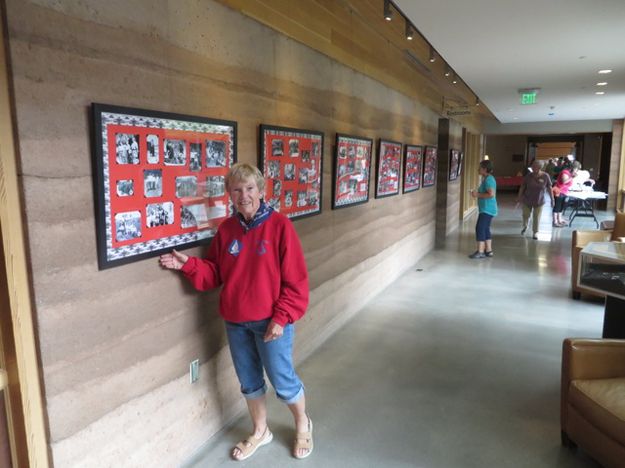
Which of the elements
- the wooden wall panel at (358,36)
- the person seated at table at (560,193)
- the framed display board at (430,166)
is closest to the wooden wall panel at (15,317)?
the wooden wall panel at (358,36)

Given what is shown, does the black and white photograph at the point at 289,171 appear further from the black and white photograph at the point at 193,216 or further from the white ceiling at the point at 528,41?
the white ceiling at the point at 528,41

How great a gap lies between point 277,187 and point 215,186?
2.39 feet

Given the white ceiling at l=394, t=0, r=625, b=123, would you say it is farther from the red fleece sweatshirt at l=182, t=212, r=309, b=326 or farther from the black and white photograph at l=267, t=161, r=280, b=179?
the red fleece sweatshirt at l=182, t=212, r=309, b=326

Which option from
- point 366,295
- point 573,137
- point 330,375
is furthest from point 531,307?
point 573,137

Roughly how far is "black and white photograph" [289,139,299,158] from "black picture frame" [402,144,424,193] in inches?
127

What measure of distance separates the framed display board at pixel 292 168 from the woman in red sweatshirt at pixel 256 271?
28.2 inches

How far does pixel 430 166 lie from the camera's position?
7902mm

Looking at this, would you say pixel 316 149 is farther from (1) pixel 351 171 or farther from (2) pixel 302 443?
(2) pixel 302 443

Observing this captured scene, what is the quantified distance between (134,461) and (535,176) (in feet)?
29.8

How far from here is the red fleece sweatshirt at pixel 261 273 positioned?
2.33 m

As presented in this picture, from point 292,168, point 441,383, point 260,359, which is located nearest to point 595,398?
point 441,383

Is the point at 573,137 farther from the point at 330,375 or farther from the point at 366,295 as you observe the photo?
the point at 330,375

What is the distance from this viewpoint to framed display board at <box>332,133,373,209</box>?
414 centimetres

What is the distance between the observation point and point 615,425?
2150mm
